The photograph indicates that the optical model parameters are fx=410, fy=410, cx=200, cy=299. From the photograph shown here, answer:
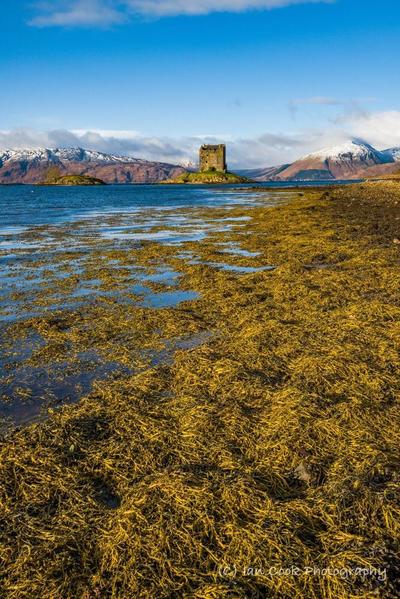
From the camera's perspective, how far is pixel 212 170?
185500 millimetres

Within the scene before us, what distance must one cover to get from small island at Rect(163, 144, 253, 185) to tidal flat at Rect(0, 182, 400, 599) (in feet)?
563

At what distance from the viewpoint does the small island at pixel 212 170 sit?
17625 centimetres

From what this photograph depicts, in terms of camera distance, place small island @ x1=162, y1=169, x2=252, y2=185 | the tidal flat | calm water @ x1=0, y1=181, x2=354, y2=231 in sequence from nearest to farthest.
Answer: the tidal flat < calm water @ x1=0, y1=181, x2=354, y2=231 < small island @ x1=162, y1=169, x2=252, y2=185

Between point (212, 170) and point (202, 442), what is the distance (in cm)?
19020

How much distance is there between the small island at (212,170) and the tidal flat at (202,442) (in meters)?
172

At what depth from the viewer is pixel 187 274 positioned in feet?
→ 48.6

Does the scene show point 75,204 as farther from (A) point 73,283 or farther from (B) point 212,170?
(B) point 212,170

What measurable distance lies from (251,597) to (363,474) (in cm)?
195

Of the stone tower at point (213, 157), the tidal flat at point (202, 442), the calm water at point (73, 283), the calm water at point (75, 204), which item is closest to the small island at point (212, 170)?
the stone tower at point (213, 157)

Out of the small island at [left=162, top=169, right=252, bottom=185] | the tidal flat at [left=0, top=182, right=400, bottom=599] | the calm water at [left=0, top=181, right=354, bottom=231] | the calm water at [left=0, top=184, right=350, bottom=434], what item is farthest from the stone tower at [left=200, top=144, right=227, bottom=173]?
the tidal flat at [left=0, top=182, right=400, bottom=599]

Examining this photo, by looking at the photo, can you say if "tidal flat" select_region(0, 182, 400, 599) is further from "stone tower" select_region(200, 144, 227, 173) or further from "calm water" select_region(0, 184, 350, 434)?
"stone tower" select_region(200, 144, 227, 173)

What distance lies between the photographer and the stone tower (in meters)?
183

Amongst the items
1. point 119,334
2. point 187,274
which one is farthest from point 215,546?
point 187,274

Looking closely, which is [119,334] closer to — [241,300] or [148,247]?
[241,300]
